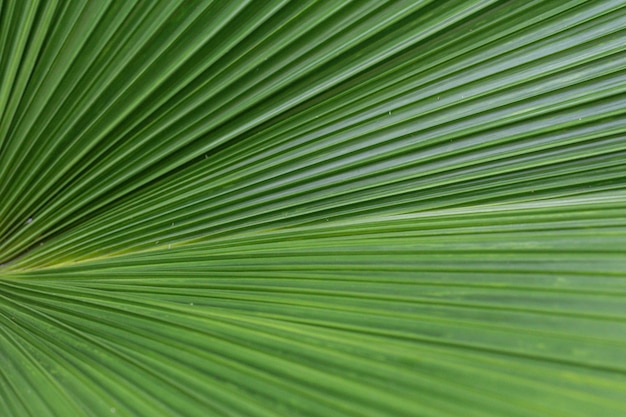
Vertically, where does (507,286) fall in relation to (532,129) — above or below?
below

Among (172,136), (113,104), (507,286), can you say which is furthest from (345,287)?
(113,104)

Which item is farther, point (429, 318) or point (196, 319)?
point (196, 319)

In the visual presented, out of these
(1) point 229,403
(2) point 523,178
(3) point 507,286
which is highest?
(2) point 523,178

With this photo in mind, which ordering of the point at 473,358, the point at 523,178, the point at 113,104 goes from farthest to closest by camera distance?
the point at 113,104 → the point at 523,178 → the point at 473,358

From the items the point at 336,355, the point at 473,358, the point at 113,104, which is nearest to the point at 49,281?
the point at 113,104

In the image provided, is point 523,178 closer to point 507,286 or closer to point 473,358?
point 507,286

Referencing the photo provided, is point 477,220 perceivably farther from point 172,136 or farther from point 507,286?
point 172,136

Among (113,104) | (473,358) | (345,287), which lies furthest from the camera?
(113,104)
